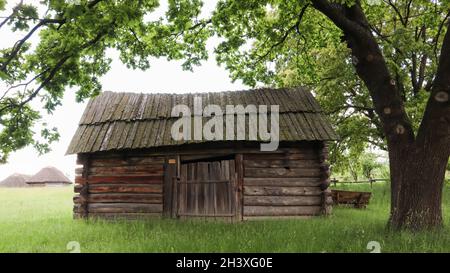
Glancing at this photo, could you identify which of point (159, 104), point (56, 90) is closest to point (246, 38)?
point (159, 104)

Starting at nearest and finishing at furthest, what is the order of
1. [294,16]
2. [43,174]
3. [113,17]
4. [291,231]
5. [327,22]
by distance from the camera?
[113,17] → [291,231] → [294,16] → [327,22] → [43,174]

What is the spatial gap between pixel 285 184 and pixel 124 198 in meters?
5.31

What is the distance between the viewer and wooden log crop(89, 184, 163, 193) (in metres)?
11.8

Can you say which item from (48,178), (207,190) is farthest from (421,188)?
(48,178)

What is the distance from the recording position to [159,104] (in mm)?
13531

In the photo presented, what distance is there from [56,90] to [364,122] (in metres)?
15.3

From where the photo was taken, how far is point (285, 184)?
11.6m

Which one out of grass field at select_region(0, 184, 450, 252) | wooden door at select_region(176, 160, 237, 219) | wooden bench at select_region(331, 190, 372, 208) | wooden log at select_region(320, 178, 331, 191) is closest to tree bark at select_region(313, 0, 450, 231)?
grass field at select_region(0, 184, 450, 252)

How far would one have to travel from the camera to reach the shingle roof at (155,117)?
37.8 feet

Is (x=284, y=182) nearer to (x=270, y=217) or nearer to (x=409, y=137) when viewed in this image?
(x=270, y=217)

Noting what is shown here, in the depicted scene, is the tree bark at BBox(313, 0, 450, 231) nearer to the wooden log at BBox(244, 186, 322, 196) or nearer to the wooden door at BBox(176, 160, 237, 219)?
the wooden log at BBox(244, 186, 322, 196)

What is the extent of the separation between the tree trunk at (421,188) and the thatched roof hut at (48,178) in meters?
46.8
